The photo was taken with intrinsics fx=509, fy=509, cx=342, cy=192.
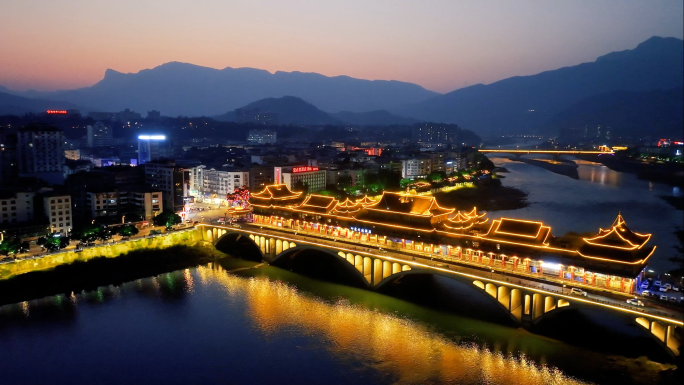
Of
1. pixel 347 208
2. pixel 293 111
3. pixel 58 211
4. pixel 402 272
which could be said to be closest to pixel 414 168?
pixel 347 208

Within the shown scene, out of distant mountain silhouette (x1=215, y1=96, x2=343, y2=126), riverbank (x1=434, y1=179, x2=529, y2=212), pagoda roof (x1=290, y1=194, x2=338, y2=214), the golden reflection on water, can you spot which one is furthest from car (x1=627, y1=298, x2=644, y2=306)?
distant mountain silhouette (x1=215, y1=96, x2=343, y2=126)

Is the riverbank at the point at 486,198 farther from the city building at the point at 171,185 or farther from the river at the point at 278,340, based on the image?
the city building at the point at 171,185

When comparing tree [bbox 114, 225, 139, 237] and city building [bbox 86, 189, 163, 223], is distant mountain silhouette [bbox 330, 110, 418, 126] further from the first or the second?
tree [bbox 114, 225, 139, 237]

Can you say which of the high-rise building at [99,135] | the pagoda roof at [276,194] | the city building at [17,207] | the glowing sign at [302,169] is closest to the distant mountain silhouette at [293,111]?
the high-rise building at [99,135]

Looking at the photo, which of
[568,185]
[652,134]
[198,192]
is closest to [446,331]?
[198,192]

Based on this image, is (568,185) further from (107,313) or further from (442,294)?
(107,313)

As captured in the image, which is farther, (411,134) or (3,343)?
(411,134)
